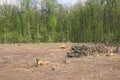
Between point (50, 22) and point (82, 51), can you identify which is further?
point (50, 22)

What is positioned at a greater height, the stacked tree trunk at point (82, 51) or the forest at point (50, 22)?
the forest at point (50, 22)

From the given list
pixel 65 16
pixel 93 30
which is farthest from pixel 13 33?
pixel 93 30

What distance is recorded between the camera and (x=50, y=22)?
70000 millimetres

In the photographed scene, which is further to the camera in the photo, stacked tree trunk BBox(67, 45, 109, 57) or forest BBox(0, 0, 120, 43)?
forest BBox(0, 0, 120, 43)

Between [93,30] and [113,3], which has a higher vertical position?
[113,3]

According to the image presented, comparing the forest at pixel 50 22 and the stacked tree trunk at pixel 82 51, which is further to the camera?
the forest at pixel 50 22

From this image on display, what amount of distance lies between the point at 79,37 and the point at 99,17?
965cm

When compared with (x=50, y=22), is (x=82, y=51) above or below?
below

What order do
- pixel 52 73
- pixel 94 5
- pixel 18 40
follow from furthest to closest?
1. pixel 18 40
2. pixel 94 5
3. pixel 52 73

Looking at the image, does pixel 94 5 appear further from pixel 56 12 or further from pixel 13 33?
pixel 13 33

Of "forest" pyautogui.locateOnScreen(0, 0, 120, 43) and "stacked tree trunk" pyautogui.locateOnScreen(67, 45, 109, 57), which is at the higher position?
"forest" pyautogui.locateOnScreen(0, 0, 120, 43)

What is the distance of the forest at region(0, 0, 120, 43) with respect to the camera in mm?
67250

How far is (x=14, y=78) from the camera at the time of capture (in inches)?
661

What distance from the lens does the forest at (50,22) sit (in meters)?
67.2
